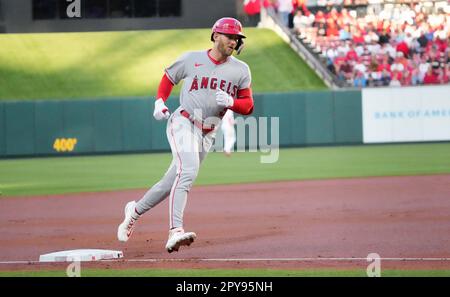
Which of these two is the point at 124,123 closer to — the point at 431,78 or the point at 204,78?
the point at 431,78

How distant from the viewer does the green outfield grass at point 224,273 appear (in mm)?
6979

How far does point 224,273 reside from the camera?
7164 mm

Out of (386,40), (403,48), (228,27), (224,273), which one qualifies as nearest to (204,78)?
(228,27)

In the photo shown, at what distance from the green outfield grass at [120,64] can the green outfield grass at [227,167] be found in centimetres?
182

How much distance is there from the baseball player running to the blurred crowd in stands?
64.1ft

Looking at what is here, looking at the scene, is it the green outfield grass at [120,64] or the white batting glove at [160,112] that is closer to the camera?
the white batting glove at [160,112]

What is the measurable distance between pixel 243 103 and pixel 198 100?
37cm

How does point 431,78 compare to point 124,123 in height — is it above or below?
above

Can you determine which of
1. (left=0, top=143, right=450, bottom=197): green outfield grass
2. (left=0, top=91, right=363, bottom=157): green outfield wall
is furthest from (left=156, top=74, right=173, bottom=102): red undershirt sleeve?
(left=0, top=91, right=363, bottom=157): green outfield wall

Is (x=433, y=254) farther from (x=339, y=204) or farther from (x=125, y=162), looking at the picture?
(x=125, y=162)

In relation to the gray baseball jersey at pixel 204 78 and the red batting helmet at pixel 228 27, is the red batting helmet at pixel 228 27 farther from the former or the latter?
the gray baseball jersey at pixel 204 78

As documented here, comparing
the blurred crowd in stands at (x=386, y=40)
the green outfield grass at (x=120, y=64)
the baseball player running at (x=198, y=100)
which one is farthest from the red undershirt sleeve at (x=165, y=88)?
the blurred crowd in stands at (x=386, y=40)

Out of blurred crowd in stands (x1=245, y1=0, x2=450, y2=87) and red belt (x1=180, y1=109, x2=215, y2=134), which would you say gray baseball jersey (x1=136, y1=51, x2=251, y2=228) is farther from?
blurred crowd in stands (x1=245, y1=0, x2=450, y2=87)

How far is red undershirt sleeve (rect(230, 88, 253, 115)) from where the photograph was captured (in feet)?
27.7
